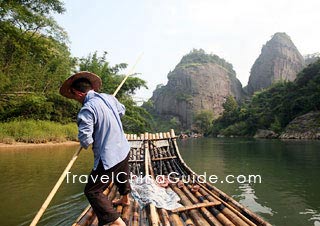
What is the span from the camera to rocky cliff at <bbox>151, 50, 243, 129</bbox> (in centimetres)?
7375

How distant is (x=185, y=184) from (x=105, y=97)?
7.90ft

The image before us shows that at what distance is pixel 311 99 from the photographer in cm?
3188

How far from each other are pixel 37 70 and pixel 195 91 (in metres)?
63.1

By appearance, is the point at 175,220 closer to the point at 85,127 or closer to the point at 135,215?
the point at 135,215

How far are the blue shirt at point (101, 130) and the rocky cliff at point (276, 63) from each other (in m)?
73.4

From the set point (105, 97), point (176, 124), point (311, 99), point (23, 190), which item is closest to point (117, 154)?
point (105, 97)

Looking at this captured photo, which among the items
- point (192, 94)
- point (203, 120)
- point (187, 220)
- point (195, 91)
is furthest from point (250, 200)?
point (195, 91)

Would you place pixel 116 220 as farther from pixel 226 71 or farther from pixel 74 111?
pixel 226 71

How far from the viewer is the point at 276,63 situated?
7231 cm

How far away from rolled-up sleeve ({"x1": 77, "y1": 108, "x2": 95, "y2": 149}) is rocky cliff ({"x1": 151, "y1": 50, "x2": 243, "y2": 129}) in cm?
6867

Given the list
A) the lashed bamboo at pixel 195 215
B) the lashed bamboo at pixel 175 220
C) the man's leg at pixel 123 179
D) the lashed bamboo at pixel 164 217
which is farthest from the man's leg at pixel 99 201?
the lashed bamboo at pixel 195 215

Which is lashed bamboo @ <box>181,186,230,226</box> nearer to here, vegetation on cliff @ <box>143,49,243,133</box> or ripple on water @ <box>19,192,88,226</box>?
ripple on water @ <box>19,192,88,226</box>

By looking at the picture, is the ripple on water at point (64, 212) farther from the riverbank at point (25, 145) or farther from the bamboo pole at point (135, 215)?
the riverbank at point (25, 145)

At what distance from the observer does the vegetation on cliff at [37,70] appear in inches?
502
